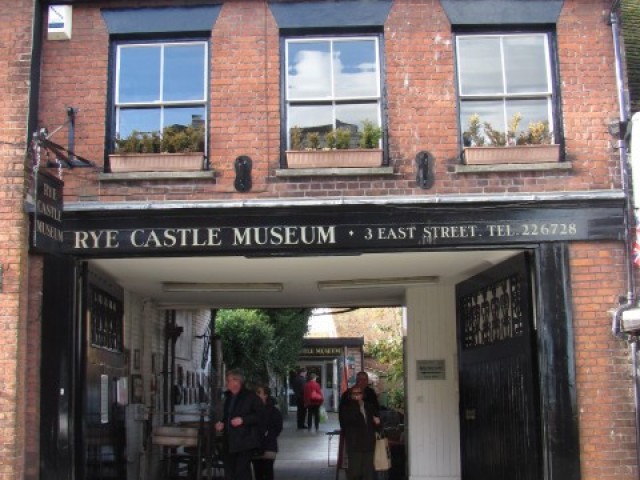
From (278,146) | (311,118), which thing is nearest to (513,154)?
(311,118)

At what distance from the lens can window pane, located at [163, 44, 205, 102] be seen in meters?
9.58

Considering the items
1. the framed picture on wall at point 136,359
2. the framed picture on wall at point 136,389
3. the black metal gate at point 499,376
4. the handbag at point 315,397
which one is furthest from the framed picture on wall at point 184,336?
the black metal gate at point 499,376

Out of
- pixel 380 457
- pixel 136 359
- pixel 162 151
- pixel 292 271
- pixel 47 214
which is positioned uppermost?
pixel 162 151

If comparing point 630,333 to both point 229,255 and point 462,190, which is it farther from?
point 229,255

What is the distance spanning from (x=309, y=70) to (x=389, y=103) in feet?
3.31

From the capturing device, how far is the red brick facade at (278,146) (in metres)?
8.70

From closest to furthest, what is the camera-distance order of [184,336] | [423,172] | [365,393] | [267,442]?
[423,172]
[267,442]
[365,393]
[184,336]

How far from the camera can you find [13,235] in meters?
8.81

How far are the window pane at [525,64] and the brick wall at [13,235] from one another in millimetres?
5328

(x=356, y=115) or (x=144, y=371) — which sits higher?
(x=356, y=115)

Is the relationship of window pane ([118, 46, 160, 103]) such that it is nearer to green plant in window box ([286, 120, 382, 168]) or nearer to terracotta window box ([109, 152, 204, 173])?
terracotta window box ([109, 152, 204, 173])

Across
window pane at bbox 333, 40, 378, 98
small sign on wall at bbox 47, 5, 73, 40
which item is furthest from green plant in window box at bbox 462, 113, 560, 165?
small sign on wall at bbox 47, 5, 73, 40

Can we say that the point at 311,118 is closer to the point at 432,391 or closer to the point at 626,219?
the point at 626,219

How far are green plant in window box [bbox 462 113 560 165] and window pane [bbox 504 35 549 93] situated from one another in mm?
393
